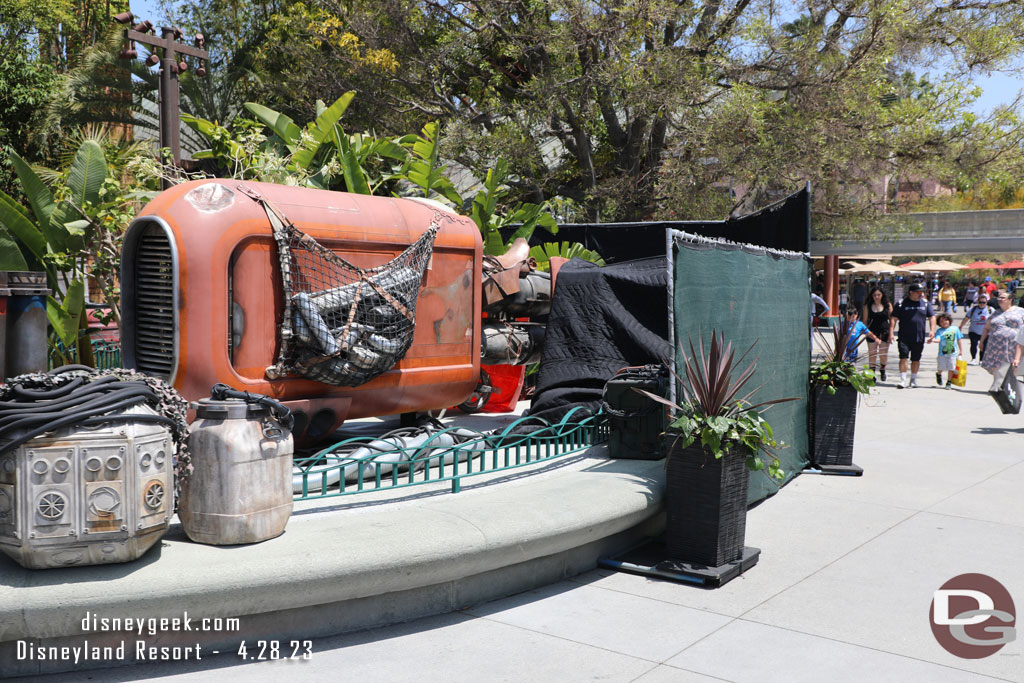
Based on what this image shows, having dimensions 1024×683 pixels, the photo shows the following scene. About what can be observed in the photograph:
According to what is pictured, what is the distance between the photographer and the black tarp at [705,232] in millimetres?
9031

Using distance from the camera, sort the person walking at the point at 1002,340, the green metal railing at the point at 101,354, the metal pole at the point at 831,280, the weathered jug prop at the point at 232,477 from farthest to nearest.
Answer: the metal pole at the point at 831,280, the person walking at the point at 1002,340, the green metal railing at the point at 101,354, the weathered jug prop at the point at 232,477

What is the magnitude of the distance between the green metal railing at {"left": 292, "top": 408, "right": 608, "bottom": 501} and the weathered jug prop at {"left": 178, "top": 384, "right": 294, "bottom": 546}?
756mm

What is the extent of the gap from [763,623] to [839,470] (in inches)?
162

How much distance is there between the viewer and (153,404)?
418cm

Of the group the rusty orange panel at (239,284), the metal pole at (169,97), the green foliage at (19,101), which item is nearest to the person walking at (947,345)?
the rusty orange panel at (239,284)

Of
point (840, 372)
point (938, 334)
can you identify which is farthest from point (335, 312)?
point (938, 334)

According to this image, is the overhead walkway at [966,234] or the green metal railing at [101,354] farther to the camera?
the overhead walkway at [966,234]

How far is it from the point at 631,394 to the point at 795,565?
5.42 feet

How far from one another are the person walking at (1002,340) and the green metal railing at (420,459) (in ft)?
23.2

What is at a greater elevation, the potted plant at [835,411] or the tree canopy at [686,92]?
the tree canopy at [686,92]

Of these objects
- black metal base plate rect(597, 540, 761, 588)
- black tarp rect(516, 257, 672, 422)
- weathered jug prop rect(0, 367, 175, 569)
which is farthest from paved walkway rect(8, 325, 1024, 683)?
black tarp rect(516, 257, 672, 422)

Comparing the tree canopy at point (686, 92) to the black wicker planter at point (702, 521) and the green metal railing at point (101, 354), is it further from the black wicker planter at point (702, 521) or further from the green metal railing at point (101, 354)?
the black wicker planter at point (702, 521)

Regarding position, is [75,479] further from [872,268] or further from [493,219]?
[872,268]

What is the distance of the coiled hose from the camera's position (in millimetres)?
3738
